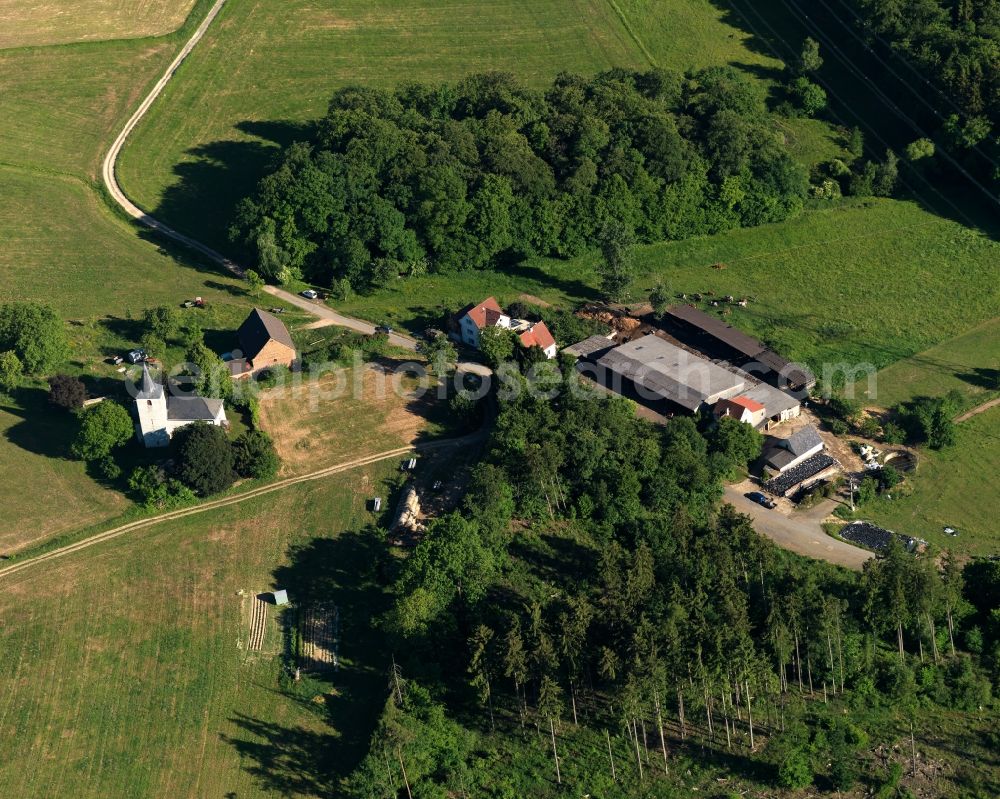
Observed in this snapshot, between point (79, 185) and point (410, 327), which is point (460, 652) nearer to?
point (410, 327)

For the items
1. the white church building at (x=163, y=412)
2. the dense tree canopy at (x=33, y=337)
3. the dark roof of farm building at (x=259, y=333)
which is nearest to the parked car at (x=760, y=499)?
the dark roof of farm building at (x=259, y=333)

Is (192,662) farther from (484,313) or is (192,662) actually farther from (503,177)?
(503,177)

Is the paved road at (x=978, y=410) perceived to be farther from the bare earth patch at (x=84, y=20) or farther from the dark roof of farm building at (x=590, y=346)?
the bare earth patch at (x=84, y=20)

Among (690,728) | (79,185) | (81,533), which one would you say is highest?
(79,185)

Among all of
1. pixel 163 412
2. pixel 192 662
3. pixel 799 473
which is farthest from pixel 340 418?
pixel 799 473

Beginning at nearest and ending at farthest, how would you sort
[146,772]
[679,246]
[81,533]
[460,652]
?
[146,772] < [460,652] < [81,533] < [679,246]

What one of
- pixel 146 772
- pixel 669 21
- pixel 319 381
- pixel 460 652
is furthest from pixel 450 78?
pixel 146 772

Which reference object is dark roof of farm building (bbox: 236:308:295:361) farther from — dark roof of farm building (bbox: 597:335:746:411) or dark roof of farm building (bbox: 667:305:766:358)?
dark roof of farm building (bbox: 667:305:766:358)
